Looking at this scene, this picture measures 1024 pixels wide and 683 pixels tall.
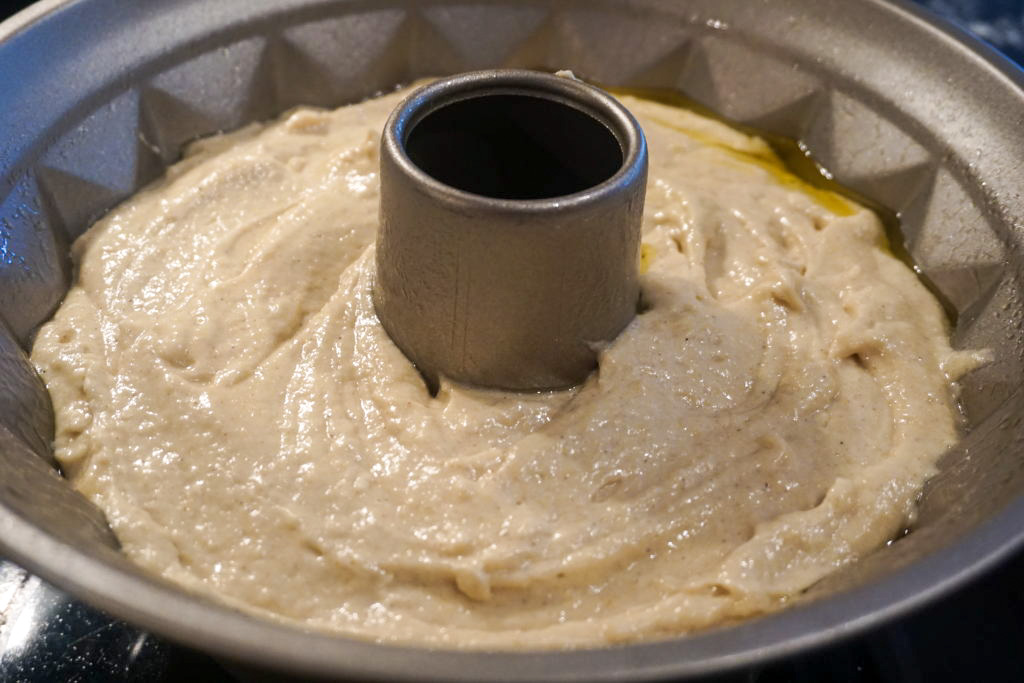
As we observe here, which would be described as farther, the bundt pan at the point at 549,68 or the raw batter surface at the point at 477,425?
the raw batter surface at the point at 477,425

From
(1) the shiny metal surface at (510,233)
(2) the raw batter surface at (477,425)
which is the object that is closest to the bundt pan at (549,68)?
(2) the raw batter surface at (477,425)

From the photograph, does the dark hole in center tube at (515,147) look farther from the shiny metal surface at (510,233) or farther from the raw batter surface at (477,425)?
the raw batter surface at (477,425)

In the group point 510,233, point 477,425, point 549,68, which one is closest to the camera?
point 510,233

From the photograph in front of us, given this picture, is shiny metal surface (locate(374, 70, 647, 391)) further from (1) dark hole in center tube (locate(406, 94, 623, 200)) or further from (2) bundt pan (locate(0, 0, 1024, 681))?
(2) bundt pan (locate(0, 0, 1024, 681))

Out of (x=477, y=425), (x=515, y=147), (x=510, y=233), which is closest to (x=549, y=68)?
(x=515, y=147)

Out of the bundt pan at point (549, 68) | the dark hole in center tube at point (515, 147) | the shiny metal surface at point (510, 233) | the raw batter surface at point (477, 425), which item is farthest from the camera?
the dark hole in center tube at point (515, 147)

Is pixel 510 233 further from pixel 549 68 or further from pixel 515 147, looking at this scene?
pixel 549 68
